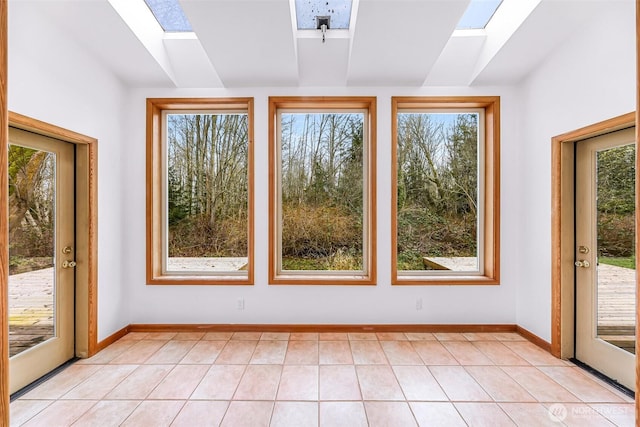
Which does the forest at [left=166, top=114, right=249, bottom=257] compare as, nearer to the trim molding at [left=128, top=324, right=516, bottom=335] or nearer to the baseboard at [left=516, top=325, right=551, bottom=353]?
the trim molding at [left=128, top=324, right=516, bottom=335]

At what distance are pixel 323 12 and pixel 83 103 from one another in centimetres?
227

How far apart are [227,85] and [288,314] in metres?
2.58

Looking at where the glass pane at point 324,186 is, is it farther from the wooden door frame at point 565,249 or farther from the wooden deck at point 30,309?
the wooden deck at point 30,309

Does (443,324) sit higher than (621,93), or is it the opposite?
(621,93)

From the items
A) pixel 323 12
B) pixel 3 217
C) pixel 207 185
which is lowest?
pixel 3 217

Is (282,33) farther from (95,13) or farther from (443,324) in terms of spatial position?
(443,324)

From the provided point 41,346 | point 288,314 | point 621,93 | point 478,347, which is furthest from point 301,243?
point 621,93

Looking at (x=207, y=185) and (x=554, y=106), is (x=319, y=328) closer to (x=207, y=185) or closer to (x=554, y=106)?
(x=207, y=185)

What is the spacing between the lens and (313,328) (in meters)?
3.40

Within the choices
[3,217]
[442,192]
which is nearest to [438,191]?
[442,192]

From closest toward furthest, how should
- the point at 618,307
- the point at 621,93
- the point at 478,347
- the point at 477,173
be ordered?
1. the point at 621,93
2. the point at 618,307
3. the point at 478,347
4. the point at 477,173

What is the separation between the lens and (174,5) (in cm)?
271

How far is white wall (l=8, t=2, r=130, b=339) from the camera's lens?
7.05ft

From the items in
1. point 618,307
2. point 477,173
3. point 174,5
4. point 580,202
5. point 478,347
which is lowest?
point 478,347
